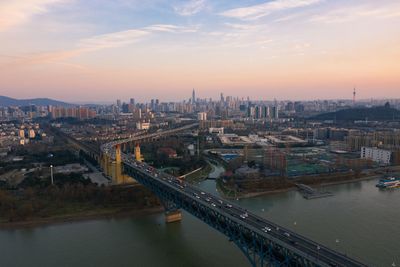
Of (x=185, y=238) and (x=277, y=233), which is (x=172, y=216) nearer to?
(x=185, y=238)

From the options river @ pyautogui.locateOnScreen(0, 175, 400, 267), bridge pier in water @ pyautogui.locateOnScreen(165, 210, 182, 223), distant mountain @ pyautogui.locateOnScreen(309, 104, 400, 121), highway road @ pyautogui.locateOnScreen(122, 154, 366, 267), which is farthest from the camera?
distant mountain @ pyautogui.locateOnScreen(309, 104, 400, 121)

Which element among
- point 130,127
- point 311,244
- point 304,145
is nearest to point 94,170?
point 311,244

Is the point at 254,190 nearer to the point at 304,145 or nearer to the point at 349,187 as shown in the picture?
the point at 349,187

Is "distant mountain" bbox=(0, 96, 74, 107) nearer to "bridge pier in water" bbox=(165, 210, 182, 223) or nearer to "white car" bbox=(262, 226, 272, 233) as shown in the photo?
"bridge pier in water" bbox=(165, 210, 182, 223)

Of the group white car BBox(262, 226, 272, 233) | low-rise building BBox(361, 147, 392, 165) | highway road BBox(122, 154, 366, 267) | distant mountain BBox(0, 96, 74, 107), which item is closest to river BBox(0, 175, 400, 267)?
highway road BBox(122, 154, 366, 267)

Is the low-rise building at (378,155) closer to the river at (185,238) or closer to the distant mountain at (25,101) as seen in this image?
the river at (185,238)

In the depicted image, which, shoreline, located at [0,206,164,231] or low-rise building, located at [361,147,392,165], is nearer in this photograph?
shoreline, located at [0,206,164,231]

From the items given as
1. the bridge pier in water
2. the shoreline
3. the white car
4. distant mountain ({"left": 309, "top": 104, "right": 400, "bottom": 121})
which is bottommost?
the shoreline
